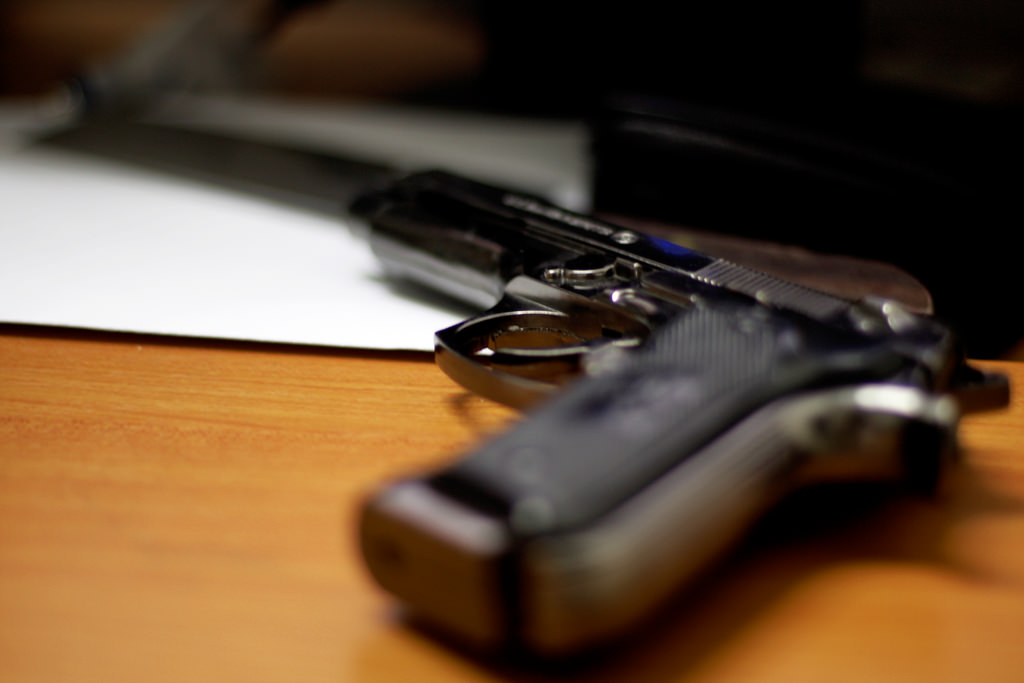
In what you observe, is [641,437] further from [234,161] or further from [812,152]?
[234,161]

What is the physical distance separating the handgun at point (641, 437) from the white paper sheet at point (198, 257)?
0.13 m

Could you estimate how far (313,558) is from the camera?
1.05 feet

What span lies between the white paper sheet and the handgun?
129mm

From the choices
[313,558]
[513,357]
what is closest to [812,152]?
[513,357]

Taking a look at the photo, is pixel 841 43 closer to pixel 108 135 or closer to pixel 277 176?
pixel 277 176

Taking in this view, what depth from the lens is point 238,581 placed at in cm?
31

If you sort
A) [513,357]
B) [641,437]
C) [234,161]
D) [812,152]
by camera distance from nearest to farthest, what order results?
[641,437]
[513,357]
[812,152]
[234,161]

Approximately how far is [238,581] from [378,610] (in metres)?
0.05

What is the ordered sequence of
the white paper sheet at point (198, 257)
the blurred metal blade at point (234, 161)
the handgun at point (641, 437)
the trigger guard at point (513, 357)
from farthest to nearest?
the blurred metal blade at point (234, 161), the white paper sheet at point (198, 257), the trigger guard at point (513, 357), the handgun at point (641, 437)

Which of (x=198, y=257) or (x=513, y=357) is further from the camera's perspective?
(x=198, y=257)

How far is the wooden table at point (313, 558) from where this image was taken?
10.9 inches

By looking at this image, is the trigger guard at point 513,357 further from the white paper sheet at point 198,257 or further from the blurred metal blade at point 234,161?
the blurred metal blade at point 234,161

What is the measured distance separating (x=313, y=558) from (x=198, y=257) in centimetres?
34

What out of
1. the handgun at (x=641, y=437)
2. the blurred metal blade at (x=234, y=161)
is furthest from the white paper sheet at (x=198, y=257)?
the handgun at (x=641, y=437)
